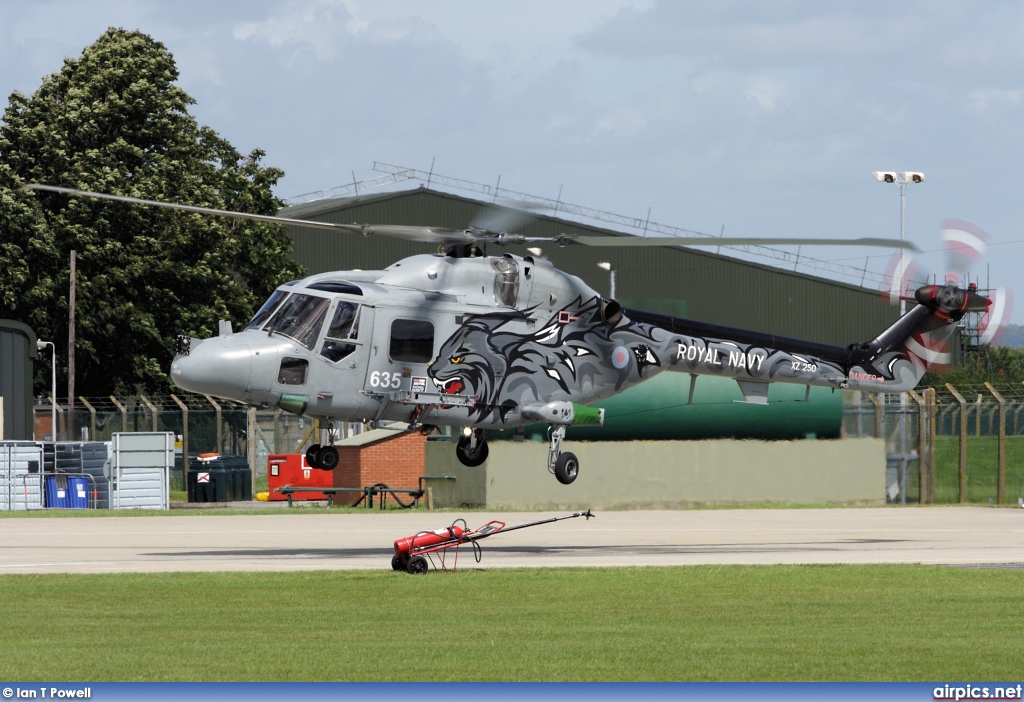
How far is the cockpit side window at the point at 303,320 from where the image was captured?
935 inches

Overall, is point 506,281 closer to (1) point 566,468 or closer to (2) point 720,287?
(1) point 566,468

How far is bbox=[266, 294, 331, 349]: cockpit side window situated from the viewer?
23750 mm

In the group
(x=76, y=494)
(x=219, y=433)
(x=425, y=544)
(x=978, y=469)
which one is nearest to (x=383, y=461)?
(x=219, y=433)

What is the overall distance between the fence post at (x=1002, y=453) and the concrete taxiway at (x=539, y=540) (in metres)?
2.20

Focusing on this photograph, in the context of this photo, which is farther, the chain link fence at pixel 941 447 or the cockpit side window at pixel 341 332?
the chain link fence at pixel 941 447

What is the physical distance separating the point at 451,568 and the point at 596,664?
9.32 m

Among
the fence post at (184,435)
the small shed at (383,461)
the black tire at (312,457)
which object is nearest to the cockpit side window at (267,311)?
the black tire at (312,457)

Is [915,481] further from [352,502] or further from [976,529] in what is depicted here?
[352,502]

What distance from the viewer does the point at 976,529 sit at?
3195 cm

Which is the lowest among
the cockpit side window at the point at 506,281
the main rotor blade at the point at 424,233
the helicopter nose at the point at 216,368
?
the helicopter nose at the point at 216,368

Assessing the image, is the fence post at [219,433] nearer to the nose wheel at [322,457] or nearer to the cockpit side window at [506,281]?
the nose wheel at [322,457]

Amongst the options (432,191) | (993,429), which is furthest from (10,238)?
(993,429)

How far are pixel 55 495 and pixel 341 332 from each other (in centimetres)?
2146

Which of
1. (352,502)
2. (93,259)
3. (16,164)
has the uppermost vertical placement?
(16,164)
